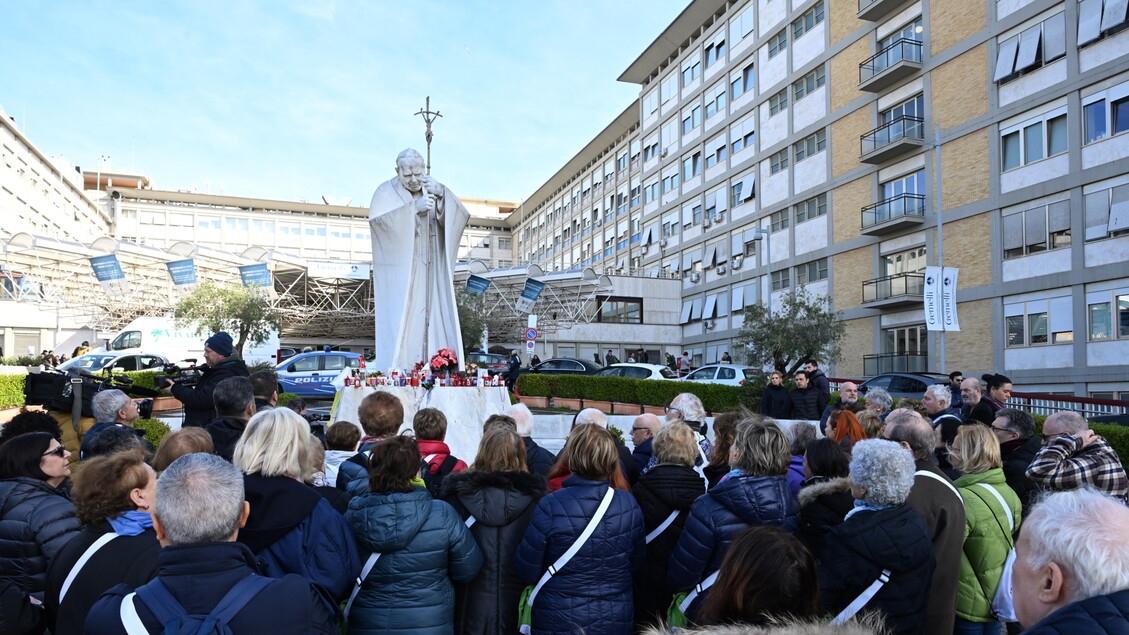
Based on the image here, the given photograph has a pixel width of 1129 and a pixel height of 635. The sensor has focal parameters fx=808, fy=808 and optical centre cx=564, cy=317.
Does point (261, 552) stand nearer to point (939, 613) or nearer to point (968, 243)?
point (939, 613)

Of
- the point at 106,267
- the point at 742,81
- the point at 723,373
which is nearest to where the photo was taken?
the point at 723,373

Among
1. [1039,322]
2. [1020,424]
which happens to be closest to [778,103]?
[1039,322]

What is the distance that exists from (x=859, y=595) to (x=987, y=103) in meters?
28.2

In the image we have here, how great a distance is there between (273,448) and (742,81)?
43255 mm

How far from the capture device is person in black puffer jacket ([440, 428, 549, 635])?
4152mm

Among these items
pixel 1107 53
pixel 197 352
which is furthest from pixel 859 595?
pixel 197 352

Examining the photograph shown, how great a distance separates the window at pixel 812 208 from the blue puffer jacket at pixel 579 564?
34415 mm

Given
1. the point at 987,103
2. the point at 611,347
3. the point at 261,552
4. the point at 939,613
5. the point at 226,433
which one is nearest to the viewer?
the point at 261,552

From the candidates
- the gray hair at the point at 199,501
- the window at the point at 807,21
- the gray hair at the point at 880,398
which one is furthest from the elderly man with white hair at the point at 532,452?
the window at the point at 807,21

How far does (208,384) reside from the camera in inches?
263

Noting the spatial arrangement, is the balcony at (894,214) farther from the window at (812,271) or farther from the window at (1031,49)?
the window at (1031,49)

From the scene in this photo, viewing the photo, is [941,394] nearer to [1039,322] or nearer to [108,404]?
[108,404]

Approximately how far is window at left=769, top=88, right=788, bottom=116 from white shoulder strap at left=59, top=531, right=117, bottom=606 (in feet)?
130

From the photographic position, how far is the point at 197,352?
35.3m
